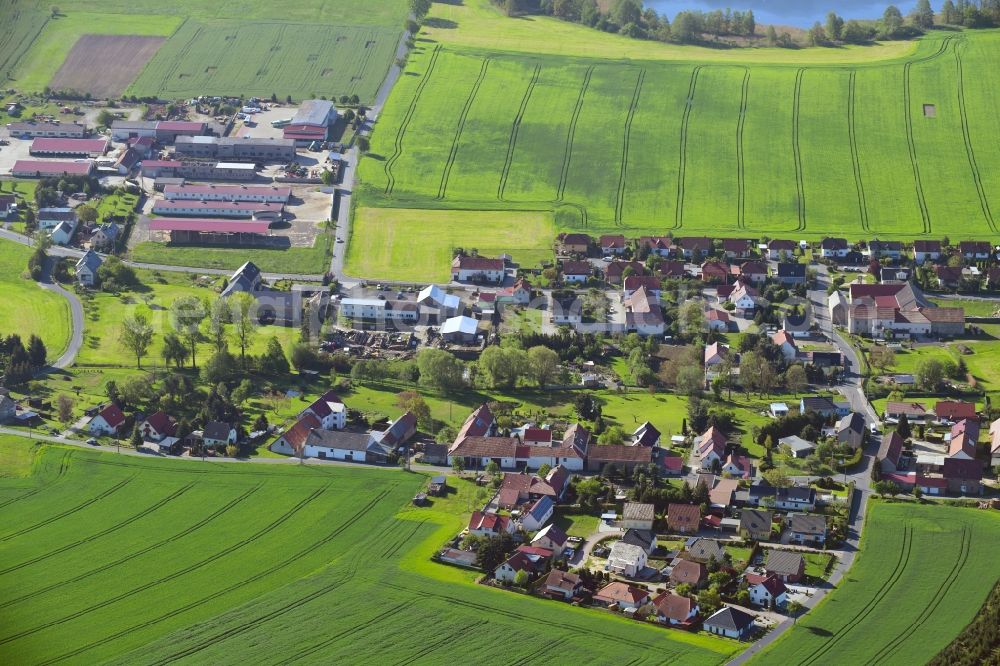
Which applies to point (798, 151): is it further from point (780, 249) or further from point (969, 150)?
point (780, 249)

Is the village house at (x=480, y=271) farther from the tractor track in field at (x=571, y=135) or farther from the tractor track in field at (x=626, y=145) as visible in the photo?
the tractor track in field at (x=571, y=135)

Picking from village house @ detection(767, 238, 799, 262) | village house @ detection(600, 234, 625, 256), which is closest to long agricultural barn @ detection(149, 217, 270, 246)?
village house @ detection(600, 234, 625, 256)

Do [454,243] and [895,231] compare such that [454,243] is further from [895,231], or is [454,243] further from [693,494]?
[693,494]

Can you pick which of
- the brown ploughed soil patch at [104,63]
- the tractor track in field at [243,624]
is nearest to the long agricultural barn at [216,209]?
the brown ploughed soil patch at [104,63]

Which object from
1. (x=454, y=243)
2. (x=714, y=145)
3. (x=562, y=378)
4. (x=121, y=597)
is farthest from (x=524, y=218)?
(x=121, y=597)

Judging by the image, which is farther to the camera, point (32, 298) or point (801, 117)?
point (801, 117)

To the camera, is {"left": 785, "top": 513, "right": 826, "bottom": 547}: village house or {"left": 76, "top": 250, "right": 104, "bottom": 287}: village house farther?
{"left": 76, "top": 250, "right": 104, "bottom": 287}: village house

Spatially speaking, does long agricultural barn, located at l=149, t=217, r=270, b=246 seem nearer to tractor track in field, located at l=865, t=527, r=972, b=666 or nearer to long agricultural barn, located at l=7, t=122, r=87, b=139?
long agricultural barn, located at l=7, t=122, r=87, b=139
